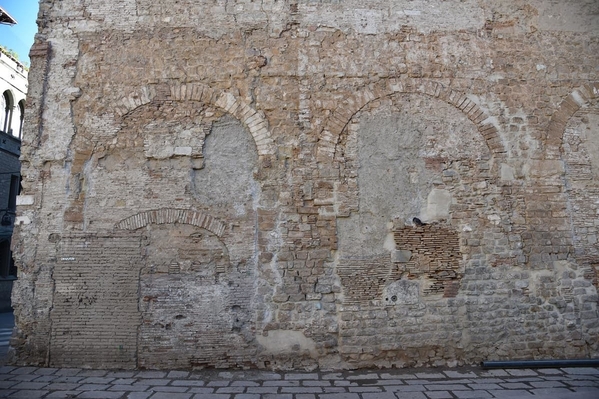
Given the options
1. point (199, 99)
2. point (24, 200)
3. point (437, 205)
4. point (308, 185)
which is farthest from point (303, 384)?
point (24, 200)

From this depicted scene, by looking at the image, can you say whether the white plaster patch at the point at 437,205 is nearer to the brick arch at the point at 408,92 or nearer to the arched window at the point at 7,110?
the brick arch at the point at 408,92

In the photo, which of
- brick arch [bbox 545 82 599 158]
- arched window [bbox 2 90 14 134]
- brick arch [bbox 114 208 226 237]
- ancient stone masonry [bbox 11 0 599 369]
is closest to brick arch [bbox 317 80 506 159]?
ancient stone masonry [bbox 11 0 599 369]

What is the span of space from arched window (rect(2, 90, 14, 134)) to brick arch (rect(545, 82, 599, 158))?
15.3 m

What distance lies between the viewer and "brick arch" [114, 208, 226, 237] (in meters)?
5.18

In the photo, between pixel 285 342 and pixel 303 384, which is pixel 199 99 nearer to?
pixel 285 342

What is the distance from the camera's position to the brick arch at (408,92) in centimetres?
543

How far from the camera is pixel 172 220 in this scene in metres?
5.18

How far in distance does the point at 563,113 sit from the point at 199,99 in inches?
198

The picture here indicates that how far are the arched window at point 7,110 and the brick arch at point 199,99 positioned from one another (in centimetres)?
1087

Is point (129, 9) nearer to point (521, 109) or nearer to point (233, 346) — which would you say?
point (233, 346)

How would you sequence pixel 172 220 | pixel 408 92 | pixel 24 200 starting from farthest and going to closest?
1. pixel 408 92
2. pixel 24 200
3. pixel 172 220

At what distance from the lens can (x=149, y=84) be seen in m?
5.52

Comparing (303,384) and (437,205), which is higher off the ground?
(437,205)

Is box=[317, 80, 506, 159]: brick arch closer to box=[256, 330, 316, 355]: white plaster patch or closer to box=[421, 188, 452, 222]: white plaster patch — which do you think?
box=[421, 188, 452, 222]: white plaster patch
